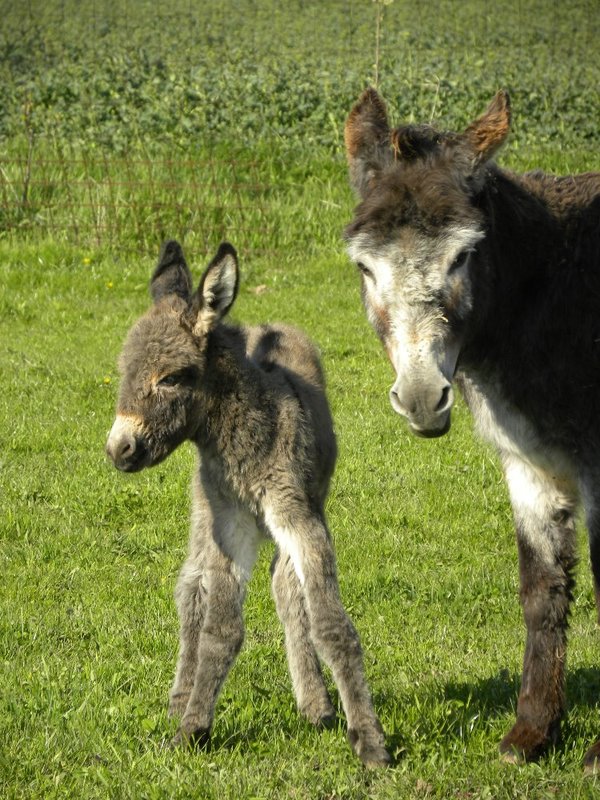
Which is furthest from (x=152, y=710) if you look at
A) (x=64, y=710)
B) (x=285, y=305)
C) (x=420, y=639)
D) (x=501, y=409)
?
(x=285, y=305)

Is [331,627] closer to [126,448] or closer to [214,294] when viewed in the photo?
[126,448]

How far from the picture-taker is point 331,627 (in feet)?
13.6

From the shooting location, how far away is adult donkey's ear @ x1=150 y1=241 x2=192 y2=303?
4.71 meters

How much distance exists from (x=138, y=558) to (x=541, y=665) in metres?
2.58

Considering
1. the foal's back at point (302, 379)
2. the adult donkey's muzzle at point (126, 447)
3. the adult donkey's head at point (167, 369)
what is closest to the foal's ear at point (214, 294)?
the adult donkey's head at point (167, 369)

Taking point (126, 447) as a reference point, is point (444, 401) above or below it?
above

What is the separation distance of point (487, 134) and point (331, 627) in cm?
176

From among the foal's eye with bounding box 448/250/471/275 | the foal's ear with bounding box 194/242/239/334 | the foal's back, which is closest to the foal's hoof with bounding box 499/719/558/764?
the foal's back

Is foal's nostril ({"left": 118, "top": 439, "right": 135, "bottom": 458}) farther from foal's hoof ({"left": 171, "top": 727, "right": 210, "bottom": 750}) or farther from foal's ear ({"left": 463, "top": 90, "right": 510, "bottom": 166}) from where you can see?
foal's ear ({"left": 463, "top": 90, "right": 510, "bottom": 166})

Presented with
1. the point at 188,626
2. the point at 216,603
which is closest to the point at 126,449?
the point at 216,603

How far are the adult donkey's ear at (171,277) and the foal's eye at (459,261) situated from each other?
123cm

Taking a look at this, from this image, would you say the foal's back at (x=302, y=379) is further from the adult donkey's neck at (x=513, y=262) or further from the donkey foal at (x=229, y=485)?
the adult donkey's neck at (x=513, y=262)

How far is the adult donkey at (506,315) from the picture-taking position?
3727mm

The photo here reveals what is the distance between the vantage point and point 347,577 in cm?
600
